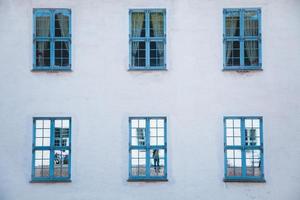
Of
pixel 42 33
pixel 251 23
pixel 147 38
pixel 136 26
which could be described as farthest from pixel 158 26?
pixel 42 33

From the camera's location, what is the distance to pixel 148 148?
16.5 m

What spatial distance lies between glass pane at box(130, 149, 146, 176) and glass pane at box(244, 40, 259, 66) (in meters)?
4.56

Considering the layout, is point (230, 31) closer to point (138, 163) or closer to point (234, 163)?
point (234, 163)

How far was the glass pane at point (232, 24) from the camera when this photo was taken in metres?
16.8

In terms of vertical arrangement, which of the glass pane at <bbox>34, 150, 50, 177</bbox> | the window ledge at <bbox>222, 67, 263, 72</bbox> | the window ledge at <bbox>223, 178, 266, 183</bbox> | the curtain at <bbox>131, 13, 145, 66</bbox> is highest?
→ the curtain at <bbox>131, 13, 145, 66</bbox>

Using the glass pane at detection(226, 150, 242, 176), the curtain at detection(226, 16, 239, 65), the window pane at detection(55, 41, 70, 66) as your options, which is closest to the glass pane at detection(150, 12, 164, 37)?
the curtain at detection(226, 16, 239, 65)

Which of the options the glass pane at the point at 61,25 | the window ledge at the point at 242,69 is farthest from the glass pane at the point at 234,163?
the glass pane at the point at 61,25

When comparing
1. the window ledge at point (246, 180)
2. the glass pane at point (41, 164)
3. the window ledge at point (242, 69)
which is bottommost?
the window ledge at point (246, 180)

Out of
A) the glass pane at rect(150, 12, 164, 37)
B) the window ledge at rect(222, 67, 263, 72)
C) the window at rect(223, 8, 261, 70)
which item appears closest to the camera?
the window ledge at rect(222, 67, 263, 72)

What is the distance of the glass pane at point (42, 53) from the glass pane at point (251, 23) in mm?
6555

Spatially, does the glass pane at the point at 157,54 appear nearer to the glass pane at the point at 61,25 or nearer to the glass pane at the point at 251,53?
the glass pane at the point at 251,53

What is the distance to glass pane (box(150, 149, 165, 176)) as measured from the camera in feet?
53.9

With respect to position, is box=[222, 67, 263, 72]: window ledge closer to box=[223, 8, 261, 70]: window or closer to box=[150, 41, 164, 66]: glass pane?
box=[223, 8, 261, 70]: window

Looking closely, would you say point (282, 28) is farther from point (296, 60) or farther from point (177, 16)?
point (177, 16)
